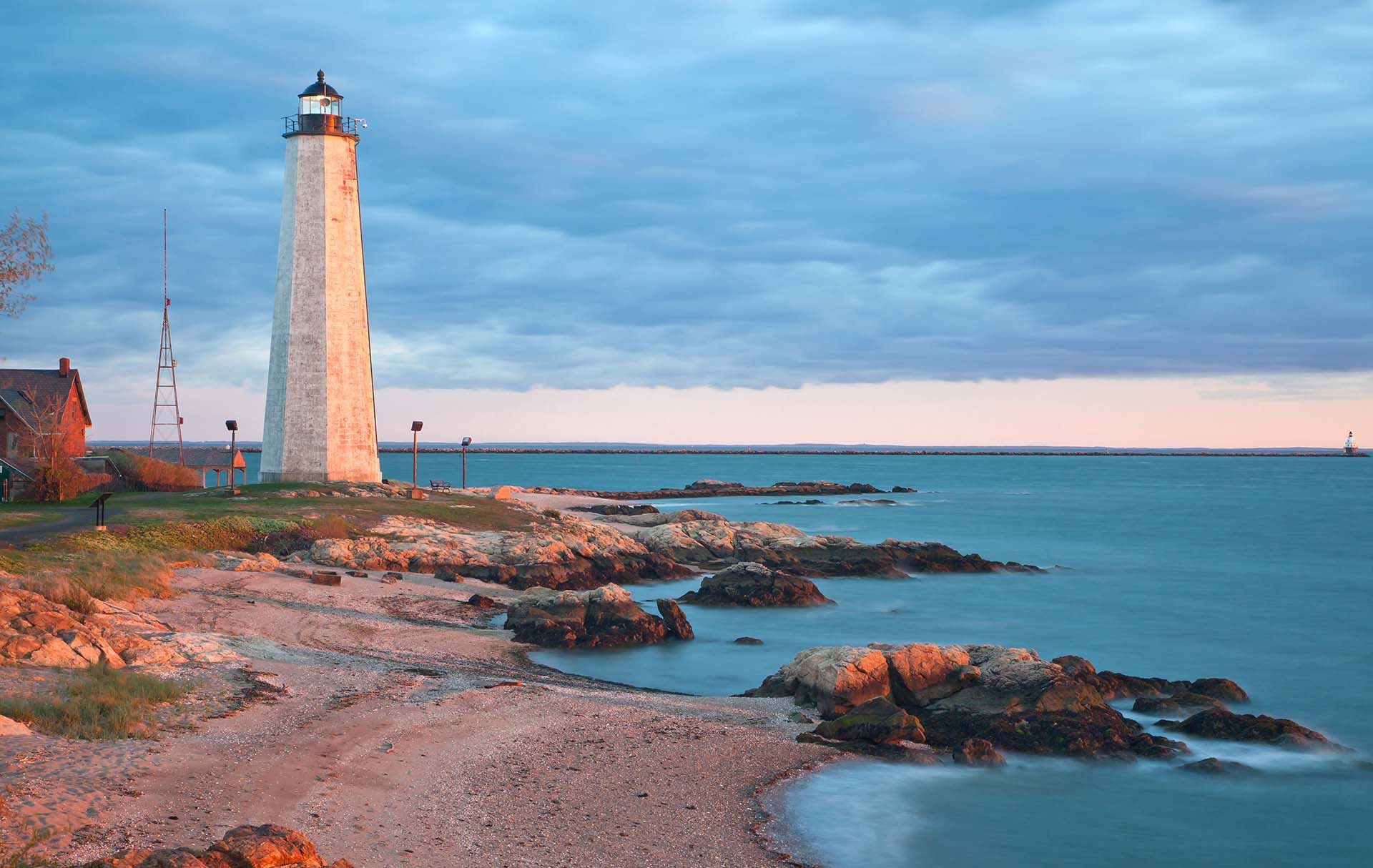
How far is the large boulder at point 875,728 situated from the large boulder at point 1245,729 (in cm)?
421

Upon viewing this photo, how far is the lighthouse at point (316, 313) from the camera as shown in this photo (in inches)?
1321

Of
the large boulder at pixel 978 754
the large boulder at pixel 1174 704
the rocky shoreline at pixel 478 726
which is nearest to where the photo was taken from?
the rocky shoreline at pixel 478 726

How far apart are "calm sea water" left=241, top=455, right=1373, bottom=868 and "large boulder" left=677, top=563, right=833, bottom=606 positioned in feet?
2.92

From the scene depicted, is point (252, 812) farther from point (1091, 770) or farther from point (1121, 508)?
point (1121, 508)

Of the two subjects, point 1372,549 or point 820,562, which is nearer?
point 820,562

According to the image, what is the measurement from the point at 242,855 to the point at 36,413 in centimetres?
3955

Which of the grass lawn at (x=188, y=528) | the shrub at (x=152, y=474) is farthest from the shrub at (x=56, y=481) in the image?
the shrub at (x=152, y=474)

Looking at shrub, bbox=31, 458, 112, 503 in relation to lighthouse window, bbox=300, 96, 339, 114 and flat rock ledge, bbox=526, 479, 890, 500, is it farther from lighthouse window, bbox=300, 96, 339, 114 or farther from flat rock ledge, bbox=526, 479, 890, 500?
flat rock ledge, bbox=526, 479, 890, 500

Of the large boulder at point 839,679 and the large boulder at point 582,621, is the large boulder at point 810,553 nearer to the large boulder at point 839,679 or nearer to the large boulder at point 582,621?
the large boulder at point 582,621

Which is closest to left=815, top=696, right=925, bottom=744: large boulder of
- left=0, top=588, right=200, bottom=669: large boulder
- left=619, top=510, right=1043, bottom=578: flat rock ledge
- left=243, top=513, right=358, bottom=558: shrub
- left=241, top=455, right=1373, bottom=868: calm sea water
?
left=241, top=455, right=1373, bottom=868: calm sea water

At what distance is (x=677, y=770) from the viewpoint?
1125 centimetres

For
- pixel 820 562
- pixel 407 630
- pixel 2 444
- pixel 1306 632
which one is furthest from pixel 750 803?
pixel 2 444

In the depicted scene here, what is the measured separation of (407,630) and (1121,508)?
67.0m

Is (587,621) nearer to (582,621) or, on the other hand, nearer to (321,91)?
(582,621)
